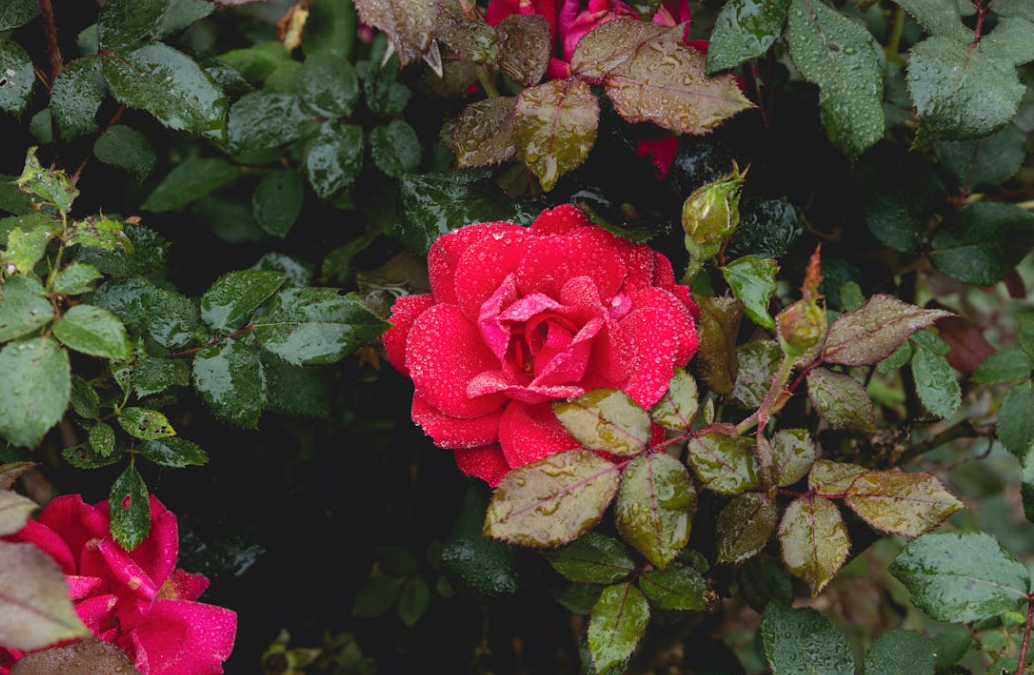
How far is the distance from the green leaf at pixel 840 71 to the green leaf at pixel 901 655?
44 centimetres

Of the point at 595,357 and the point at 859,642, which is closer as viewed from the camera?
the point at 595,357

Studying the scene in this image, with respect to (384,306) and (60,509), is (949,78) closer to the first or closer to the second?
(384,306)

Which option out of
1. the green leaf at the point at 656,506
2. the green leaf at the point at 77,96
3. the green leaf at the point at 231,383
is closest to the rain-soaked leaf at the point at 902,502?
the green leaf at the point at 656,506

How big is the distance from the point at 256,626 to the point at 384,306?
604 millimetres

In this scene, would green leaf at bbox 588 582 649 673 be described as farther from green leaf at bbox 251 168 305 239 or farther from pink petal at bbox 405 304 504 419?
green leaf at bbox 251 168 305 239

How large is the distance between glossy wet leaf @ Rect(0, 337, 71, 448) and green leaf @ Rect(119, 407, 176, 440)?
5.0 inches

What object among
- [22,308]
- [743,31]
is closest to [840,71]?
[743,31]

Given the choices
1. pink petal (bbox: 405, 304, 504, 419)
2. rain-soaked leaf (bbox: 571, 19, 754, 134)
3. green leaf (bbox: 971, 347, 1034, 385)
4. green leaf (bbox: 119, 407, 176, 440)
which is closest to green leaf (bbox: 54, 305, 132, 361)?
green leaf (bbox: 119, 407, 176, 440)

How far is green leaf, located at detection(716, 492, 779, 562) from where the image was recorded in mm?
653

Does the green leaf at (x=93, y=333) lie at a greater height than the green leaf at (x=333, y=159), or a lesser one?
greater

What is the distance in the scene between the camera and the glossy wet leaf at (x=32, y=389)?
0.50 m

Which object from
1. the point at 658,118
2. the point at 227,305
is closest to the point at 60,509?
the point at 227,305

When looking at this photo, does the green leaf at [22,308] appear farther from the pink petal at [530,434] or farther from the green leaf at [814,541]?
the green leaf at [814,541]

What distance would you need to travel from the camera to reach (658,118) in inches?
24.7
